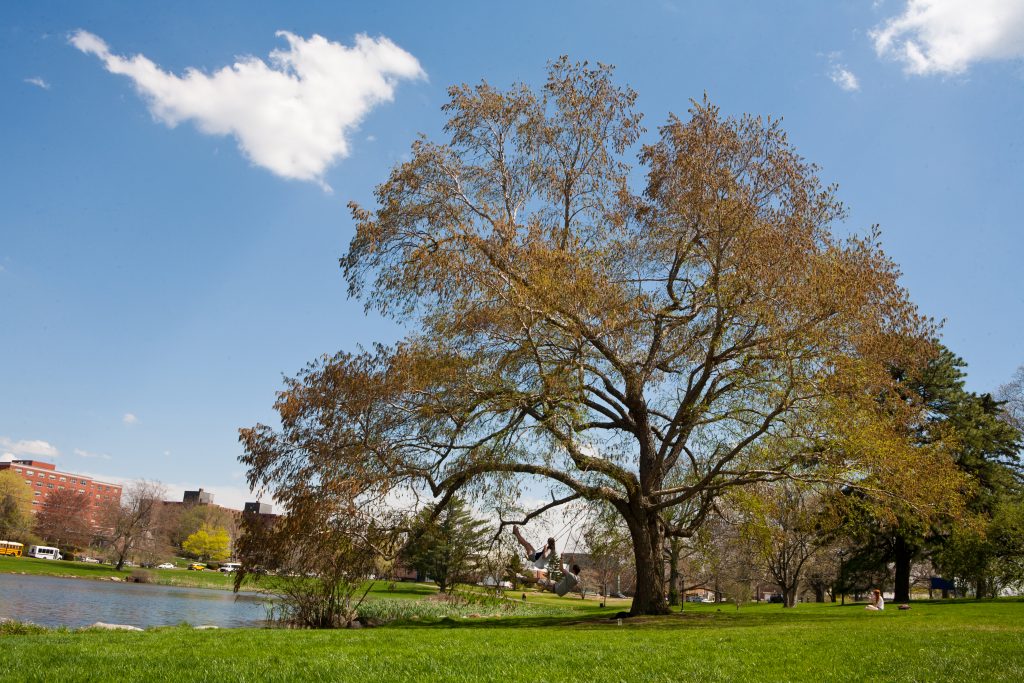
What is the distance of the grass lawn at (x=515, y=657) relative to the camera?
24.3ft

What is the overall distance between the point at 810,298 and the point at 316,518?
42.7 feet

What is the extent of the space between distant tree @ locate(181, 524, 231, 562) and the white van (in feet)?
82.5

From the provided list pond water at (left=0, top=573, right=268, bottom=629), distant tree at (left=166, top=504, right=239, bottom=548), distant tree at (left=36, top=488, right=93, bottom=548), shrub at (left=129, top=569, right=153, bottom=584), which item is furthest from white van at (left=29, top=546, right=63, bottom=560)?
pond water at (left=0, top=573, right=268, bottom=629)

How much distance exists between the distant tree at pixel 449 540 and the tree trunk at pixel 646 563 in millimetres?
4487

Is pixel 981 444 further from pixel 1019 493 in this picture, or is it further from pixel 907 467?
pixel 907 467

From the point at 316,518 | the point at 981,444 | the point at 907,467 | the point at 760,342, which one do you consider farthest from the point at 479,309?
the point at 981,444

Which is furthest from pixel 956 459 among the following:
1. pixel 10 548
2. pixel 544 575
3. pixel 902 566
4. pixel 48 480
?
pixel 48 480

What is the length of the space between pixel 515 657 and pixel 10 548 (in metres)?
81.2

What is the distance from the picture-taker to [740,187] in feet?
66.3

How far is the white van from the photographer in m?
71.1

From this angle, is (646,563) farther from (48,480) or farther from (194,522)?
(48,480)

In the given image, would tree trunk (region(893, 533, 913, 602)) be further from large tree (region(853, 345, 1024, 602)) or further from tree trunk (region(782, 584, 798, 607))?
tree trunk (region(782, 584, 798, 607))

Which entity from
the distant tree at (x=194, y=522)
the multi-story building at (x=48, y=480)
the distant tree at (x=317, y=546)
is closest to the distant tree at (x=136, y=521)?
the distant tree at (x=194, y=522)

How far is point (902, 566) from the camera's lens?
3488cm
